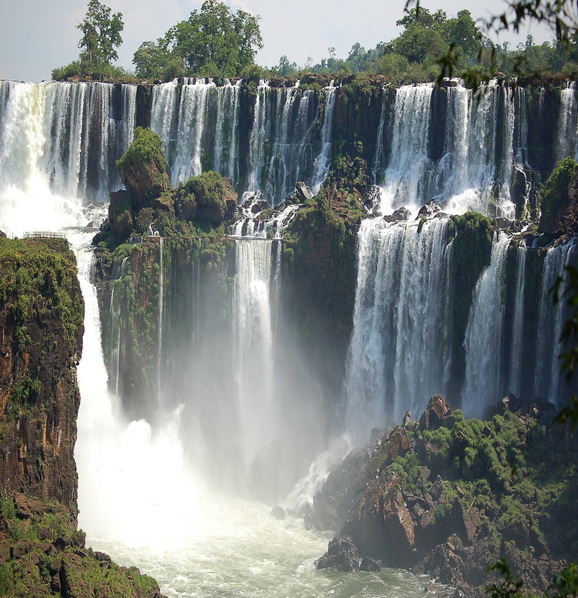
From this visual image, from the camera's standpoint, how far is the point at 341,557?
118 feet

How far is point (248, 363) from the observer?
48.7 metres

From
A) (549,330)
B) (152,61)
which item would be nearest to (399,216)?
(549,330)

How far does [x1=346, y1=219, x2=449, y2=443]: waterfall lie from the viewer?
44.6 meters

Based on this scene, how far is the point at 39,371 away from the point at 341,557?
12.0 m

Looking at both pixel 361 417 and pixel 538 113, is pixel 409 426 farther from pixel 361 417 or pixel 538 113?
pixel 538 113

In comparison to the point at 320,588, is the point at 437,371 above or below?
above

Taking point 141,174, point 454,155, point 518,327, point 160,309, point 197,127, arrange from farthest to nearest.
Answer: point 197,127 < point 454,155 < point 141,174 < point 160,309 < point 518,327

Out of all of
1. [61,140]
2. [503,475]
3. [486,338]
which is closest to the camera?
[503,475]

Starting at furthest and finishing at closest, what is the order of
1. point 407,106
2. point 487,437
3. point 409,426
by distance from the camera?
point 407,106, point 409,426, point 487,437

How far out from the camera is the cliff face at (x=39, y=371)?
105 ft

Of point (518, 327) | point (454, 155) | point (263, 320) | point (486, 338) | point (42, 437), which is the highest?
point (454, 155)

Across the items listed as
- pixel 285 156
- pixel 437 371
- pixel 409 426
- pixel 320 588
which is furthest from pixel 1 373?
pixel 285 156

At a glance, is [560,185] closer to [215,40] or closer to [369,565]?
[369,565]

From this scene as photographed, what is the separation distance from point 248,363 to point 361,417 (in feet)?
18.9
